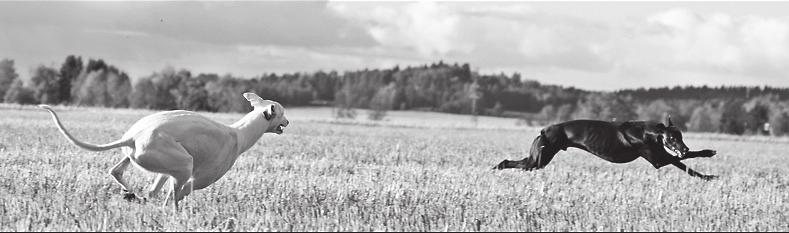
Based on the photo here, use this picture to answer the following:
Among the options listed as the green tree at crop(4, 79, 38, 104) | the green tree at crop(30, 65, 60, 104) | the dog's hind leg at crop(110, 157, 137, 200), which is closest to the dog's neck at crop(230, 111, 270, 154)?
the dog's hind leg at crop(110, 157, 137, 200)

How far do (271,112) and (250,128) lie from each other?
0.24m

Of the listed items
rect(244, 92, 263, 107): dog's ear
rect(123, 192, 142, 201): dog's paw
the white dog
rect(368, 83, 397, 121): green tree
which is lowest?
rect(123, 192, 142, 201): dog's paw

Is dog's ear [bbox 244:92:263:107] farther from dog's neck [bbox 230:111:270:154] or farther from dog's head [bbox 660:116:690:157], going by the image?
dog's head [bbox 660:116:690:157]

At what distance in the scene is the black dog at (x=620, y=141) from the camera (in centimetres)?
1299

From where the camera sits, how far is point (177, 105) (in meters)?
90.5

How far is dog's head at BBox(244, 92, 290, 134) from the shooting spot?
28.1ft

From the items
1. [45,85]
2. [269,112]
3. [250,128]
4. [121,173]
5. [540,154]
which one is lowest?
[121,173]

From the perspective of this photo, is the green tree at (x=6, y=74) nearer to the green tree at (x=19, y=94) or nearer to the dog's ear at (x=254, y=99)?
the green tree at (x=19, y=94)

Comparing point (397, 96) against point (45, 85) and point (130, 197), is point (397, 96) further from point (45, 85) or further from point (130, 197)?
point (130, 197)

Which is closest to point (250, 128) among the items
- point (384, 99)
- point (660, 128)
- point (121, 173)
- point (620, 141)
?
point (121, 173)

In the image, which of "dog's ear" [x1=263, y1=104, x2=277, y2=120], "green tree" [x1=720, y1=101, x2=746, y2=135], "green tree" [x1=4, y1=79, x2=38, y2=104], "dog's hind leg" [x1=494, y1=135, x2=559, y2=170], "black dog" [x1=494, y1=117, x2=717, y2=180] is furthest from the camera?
"green tree" [x1=720, y1=101, x2=746, y2=135]

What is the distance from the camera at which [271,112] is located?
A: 854 centimetres

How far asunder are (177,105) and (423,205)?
276 ft

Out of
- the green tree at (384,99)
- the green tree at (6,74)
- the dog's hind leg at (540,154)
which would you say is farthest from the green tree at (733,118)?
the dog's hind leg at (540,154)
